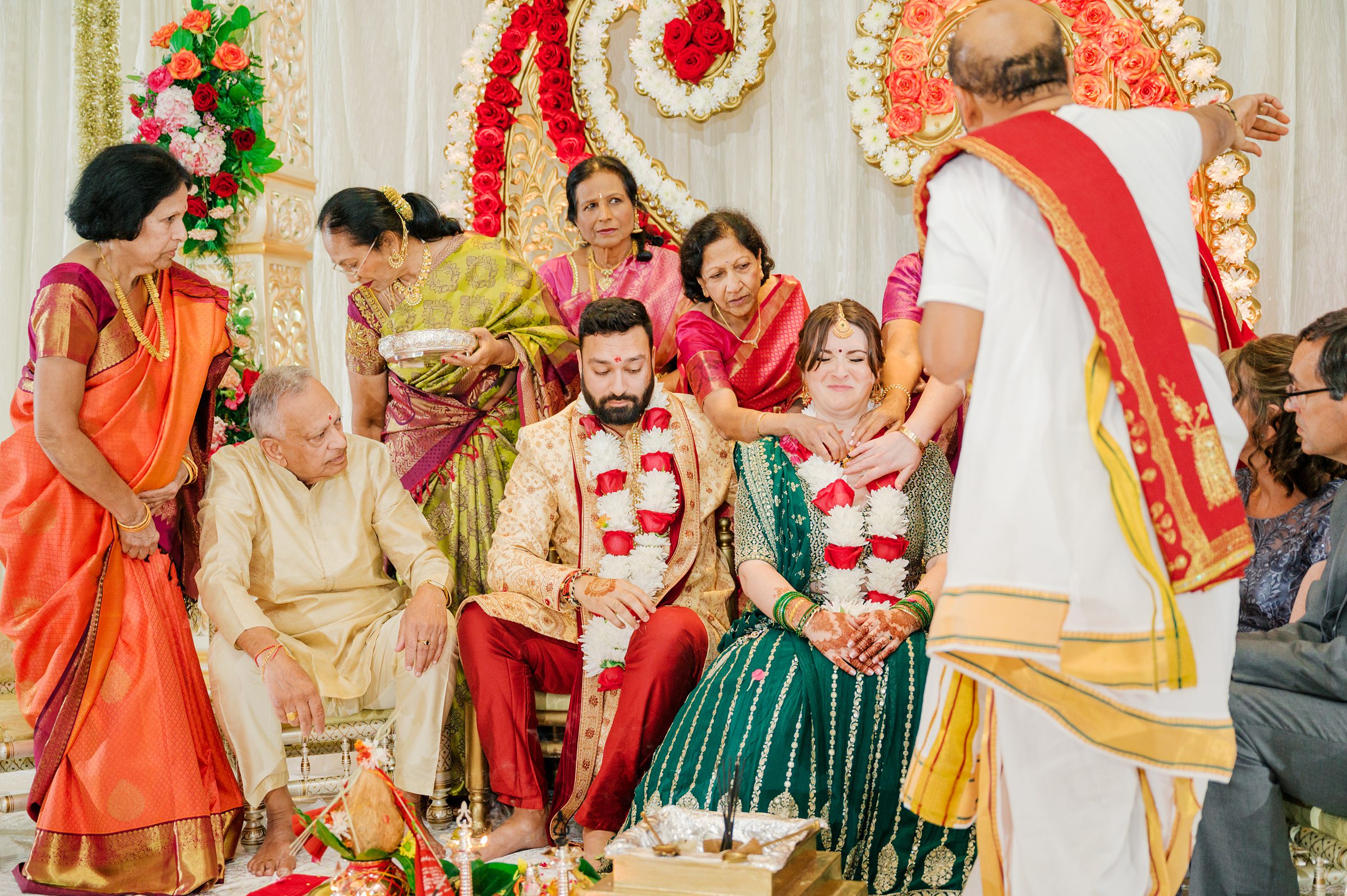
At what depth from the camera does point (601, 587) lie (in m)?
3.31

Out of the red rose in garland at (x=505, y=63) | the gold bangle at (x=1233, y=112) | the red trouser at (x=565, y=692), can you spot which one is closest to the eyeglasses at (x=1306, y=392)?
the gold bangle at (x=1233, y=112)

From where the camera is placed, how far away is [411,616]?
3361 millimetres

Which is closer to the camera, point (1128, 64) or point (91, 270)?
point (91, 270)

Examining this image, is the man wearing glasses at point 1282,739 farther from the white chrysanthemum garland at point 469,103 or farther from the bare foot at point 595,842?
the white chrysanthemum garland at point 469,103

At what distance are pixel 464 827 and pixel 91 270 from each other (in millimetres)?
1907

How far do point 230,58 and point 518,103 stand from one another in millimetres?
1346

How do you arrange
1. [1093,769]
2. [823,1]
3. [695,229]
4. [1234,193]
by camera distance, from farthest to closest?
[823,1], [1234,193], [695,229], [1093,769]

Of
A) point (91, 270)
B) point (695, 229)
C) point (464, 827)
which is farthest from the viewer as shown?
point (695, 229)

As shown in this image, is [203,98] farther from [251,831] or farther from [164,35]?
[251,831]

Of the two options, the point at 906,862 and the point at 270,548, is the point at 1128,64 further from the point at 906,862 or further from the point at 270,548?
A: the point at 270,548

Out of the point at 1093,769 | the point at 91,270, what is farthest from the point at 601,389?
the point at 1093,769

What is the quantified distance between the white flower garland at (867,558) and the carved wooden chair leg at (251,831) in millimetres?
1711

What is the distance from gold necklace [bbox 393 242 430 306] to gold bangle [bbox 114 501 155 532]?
3.70ft

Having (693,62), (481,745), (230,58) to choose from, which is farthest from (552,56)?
(481,745)
